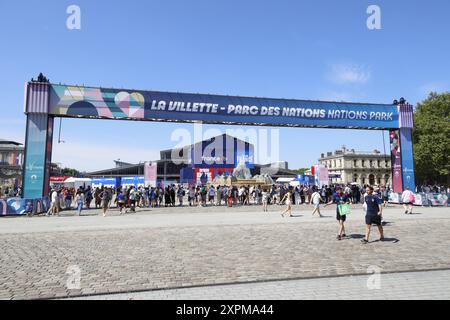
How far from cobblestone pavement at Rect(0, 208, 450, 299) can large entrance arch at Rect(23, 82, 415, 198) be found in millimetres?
10097

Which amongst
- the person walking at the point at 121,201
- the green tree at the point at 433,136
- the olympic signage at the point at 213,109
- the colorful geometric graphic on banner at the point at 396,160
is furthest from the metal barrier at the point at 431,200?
the green tree at the point at 433,136

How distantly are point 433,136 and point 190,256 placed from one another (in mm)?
49681

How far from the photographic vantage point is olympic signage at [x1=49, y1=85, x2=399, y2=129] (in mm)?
21672

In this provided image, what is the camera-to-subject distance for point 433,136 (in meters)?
46.2

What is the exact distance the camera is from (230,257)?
7.88 metres

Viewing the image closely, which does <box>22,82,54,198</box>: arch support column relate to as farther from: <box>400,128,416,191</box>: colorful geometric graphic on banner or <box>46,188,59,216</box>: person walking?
<box>400,128,416,191</box>: colorful geometric graphic on banner

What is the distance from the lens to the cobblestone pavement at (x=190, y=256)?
19.7 feet

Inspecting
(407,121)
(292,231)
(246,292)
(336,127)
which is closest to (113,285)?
(246,292)

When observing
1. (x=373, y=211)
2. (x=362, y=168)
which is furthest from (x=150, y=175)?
(x=362, y=168)

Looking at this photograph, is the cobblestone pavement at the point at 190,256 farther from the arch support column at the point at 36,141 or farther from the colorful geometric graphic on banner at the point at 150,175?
the colorful geometric graphic on banner at the point at 150,175

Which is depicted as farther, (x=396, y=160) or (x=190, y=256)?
(x=396, y=160)

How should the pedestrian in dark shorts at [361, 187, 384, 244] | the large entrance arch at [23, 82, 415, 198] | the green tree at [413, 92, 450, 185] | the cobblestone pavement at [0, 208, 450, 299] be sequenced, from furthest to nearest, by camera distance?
the green tree at [413, 92, 450, 185], the large entrance arch at [23, 82, 415, 198], the pedestrian in dark shorts at [361, 187, 384, 244], the cobblestone pavement at [0, 208, 450, 299]

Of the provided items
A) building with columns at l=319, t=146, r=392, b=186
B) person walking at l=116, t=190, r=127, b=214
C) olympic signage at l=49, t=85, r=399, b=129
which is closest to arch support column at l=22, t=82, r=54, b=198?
olympic signage at l=49, t=85, r=399, b=129

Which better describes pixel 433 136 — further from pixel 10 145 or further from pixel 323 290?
pixel 10 145
